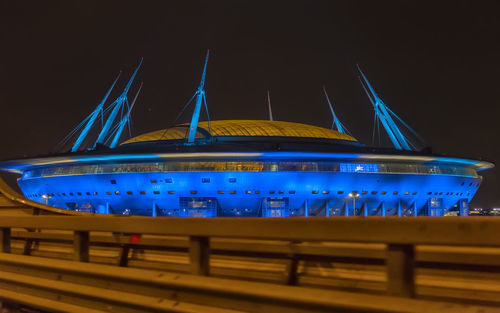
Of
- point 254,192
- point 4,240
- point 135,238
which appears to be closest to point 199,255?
point 135,238

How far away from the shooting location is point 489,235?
2436mm

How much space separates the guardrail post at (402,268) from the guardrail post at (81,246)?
3.76 meters

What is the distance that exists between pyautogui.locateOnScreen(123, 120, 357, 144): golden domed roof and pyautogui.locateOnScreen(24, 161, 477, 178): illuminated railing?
8.36 metres

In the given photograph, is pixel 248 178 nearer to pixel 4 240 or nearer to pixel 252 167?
pixel 252 167

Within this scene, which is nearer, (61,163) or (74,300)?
(74,300)

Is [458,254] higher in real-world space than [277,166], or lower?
lower

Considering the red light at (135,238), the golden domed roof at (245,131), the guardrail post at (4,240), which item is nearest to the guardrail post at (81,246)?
the red light at (135,238)

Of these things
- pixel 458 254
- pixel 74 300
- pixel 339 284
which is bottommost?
pixel 74 300

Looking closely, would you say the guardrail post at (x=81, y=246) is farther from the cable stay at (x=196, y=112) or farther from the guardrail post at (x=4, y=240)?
the cable stay at (x=196, y=112)

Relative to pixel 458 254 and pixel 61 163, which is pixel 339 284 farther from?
pixel 61 163

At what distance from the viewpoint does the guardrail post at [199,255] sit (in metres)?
3.91

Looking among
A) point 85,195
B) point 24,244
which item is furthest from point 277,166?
point 24,244

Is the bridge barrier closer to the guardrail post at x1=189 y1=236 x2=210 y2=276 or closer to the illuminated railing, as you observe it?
the guardrail post at x1=189 y1=236 x2=210 y2=276

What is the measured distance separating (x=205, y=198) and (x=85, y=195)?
1367 cm
